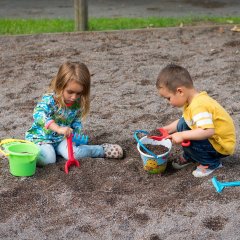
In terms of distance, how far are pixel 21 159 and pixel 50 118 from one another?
1.11ft

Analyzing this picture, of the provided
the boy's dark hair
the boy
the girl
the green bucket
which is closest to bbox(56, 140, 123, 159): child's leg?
the girl

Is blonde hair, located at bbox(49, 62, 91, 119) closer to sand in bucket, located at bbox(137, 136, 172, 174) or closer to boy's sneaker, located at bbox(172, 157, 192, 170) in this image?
sand in bucket, located at bbox(137, 136, 172, 174)

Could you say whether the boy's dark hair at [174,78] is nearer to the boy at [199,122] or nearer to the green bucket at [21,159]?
the boy at [199,122]

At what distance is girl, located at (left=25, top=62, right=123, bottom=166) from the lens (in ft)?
9.65

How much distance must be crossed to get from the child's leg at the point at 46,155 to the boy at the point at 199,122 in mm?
722

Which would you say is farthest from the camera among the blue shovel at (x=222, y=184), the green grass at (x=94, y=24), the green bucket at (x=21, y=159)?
the green grass at (x=94, y=24)

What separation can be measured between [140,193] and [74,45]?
10.5ft

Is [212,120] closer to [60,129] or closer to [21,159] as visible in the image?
[60,129]

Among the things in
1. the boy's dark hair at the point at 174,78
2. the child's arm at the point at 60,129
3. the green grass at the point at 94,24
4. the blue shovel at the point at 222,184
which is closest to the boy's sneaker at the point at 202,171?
the blue shovel at the point at 222,184

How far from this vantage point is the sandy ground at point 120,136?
2.46m

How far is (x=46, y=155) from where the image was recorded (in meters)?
3.04

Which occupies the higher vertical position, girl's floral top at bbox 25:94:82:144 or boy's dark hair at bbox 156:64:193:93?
boy's dark hair at bbox 156:64:193:93

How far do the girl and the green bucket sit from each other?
11 centimetres

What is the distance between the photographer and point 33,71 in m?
4.84
